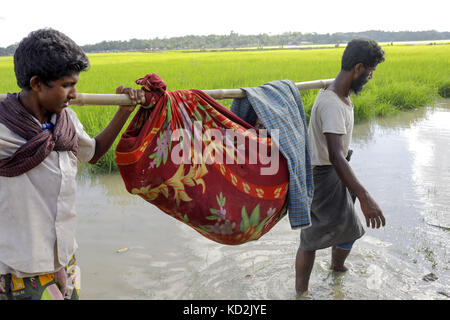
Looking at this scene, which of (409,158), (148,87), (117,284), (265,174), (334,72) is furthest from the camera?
(334,72)

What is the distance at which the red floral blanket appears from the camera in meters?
1.55

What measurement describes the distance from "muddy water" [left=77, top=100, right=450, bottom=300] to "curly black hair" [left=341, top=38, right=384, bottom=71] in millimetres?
1275

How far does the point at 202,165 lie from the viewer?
5.26ft

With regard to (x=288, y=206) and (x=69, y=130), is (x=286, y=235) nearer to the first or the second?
(x=288, y=206)

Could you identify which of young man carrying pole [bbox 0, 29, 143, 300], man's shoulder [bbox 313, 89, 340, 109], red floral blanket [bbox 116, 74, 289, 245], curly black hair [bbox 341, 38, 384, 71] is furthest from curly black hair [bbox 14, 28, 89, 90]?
curly black hair [bbox 341, 38, 384, 71]

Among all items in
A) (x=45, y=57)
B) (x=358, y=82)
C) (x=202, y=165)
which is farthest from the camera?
(x=358, y=82)

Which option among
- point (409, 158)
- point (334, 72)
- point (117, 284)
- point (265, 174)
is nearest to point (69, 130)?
point (265, 174)

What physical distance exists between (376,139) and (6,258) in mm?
5481

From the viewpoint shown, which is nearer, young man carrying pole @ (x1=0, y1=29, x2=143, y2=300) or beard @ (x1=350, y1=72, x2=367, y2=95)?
young man carrying pole @ (x1=0, y1=29, x2=143, y2=300)

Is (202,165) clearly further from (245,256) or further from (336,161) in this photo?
(245,256)

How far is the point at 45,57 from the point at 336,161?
1.29 meters

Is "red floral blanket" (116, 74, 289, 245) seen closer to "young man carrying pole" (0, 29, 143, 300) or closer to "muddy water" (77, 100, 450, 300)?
"young man carrying pole" (0, 29, 143, 300)

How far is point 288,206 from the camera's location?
1869mm

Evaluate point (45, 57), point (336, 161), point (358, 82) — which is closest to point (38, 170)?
point (45, 57)
